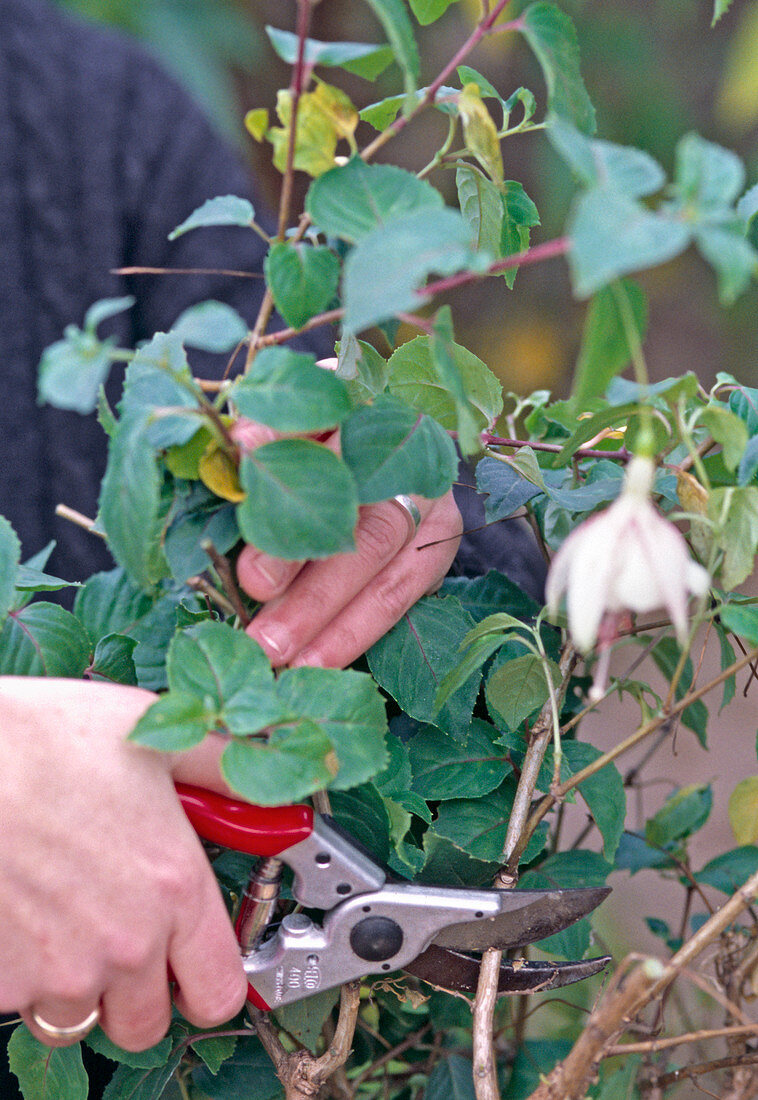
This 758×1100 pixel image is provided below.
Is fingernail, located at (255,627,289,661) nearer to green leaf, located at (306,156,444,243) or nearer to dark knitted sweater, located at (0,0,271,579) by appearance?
green leaf, located at (306,156,444,243)

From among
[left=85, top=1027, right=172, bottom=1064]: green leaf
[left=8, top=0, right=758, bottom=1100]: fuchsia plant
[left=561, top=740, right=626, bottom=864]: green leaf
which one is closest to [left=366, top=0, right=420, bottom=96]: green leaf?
[left=8, top=0, right=758, bottom=1100]: fuchsia plant

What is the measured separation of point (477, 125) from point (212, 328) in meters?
0.12

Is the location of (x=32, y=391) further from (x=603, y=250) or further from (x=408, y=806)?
(x=603, y=250)

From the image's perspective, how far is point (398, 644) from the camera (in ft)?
1.49

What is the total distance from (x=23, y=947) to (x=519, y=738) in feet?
0.77

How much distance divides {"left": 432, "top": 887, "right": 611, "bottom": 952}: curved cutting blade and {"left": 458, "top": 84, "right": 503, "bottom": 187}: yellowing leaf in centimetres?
31

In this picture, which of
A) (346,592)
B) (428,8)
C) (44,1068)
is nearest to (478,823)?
A: (346,592)

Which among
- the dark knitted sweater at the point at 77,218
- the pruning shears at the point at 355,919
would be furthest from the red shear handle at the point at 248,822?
the dark knitted sweater at the point at 77,218

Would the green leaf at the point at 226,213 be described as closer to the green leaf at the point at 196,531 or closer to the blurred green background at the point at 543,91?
the green leaf at the point at 196,531

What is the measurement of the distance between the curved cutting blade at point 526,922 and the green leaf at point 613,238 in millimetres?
306

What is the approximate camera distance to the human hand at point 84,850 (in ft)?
1.09

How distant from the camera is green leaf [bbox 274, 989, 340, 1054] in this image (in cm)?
44

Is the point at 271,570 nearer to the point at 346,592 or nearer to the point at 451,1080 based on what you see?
the point at 346,592

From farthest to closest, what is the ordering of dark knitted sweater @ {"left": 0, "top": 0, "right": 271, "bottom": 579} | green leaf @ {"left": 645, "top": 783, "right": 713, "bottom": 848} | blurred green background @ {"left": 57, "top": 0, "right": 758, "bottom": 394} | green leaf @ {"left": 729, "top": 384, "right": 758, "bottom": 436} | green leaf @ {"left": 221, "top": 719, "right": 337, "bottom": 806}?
blurred green background @ {"left": 57, "top": 0, "right": 758, "bottom": 394}, dark knitted sweater @ {"left": 0, "top": 0, "right": 271, "bottom": 579}, green leaf @ {"left": 645, "top": 783, "right": 713, "bottom": 848}, green leaf @ {"left": 729, "top": 384, "right": 758, "bottom": 436}, green leaf @ {"left": 221, "top": 719, "right": 337, "bottom": 806}
